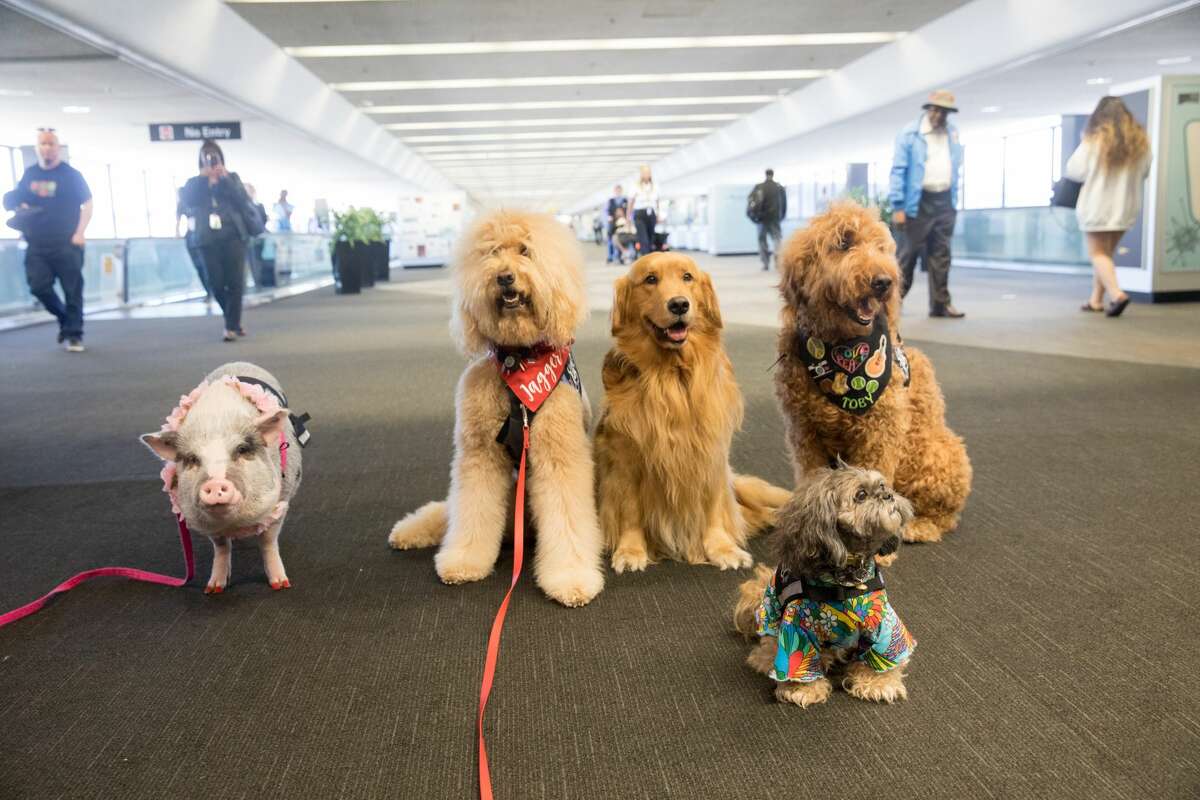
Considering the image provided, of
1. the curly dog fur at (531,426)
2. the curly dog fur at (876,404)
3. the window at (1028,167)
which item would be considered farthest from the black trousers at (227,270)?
the window at (1028,167)

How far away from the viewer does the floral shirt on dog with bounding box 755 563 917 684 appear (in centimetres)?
175

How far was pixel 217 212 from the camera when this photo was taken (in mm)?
7832

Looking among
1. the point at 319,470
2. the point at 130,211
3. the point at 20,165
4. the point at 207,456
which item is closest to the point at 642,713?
the point at 207,456

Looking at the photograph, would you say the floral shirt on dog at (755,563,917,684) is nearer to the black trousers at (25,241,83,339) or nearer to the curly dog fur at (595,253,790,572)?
the curly dog fur at (595,253,790,572)

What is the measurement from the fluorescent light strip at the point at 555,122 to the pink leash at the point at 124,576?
18393 millimetres

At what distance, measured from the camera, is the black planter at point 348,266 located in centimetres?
1559

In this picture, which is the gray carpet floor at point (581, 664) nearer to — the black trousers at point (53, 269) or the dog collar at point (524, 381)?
the dog collar at point (524, 381)

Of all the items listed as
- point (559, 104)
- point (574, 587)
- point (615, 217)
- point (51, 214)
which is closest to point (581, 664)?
point (574, 587)

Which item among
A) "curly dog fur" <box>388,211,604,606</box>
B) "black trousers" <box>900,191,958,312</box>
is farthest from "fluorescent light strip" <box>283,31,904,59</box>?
"curly dog fur" <box>388,211,604,606</box>

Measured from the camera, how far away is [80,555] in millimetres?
2891

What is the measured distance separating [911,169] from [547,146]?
19675mm

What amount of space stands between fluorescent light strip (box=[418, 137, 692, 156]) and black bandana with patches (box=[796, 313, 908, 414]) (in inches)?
919

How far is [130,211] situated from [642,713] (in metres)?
27.5

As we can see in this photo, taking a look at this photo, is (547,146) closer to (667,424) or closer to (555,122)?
(555,122)
